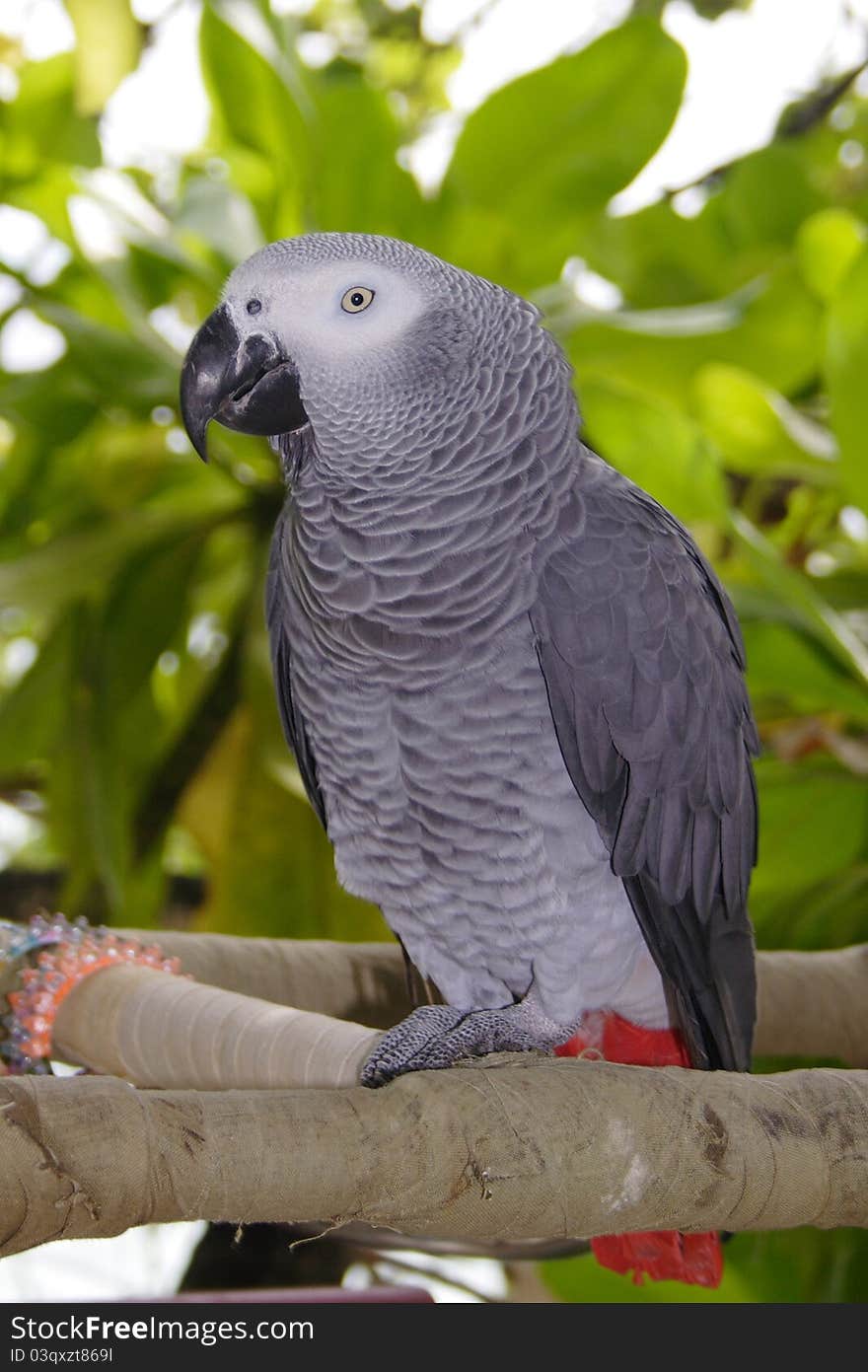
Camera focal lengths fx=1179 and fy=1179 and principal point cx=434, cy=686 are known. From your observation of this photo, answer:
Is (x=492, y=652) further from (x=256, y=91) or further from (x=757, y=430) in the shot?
(x=256, y=91)

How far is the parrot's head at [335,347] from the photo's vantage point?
0.75 metres

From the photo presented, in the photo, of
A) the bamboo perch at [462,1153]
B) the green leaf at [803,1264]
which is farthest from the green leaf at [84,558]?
the green leaf at [803,1264]

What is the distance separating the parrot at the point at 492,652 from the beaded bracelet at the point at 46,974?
0.20 m

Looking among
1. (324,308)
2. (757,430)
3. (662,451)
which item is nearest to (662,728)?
(324,308)

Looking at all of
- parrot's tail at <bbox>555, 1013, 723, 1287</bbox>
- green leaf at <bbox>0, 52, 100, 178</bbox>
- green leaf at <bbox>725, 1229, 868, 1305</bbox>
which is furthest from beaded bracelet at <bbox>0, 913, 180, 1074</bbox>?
green leaf at <bbox>0, 52, 100, 178</bbox>

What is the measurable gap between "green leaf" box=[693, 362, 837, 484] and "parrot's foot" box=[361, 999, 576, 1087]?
0.73 metres

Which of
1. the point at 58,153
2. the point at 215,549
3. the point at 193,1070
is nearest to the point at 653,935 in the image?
the point at 193,1070

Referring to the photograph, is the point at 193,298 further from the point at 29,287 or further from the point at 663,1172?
Answer: the point at 663,1172

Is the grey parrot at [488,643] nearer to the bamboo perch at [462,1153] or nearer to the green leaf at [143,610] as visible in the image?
the bamboo perch at [462,1153]

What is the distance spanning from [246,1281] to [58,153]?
1.54 m

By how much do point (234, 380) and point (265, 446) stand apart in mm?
747

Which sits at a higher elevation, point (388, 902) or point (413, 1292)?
point (388, 902)

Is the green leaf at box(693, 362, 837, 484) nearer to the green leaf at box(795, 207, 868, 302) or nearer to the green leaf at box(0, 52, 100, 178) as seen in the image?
the green leaf at box(795, 207, 868, 302)

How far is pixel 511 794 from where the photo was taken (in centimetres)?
80
